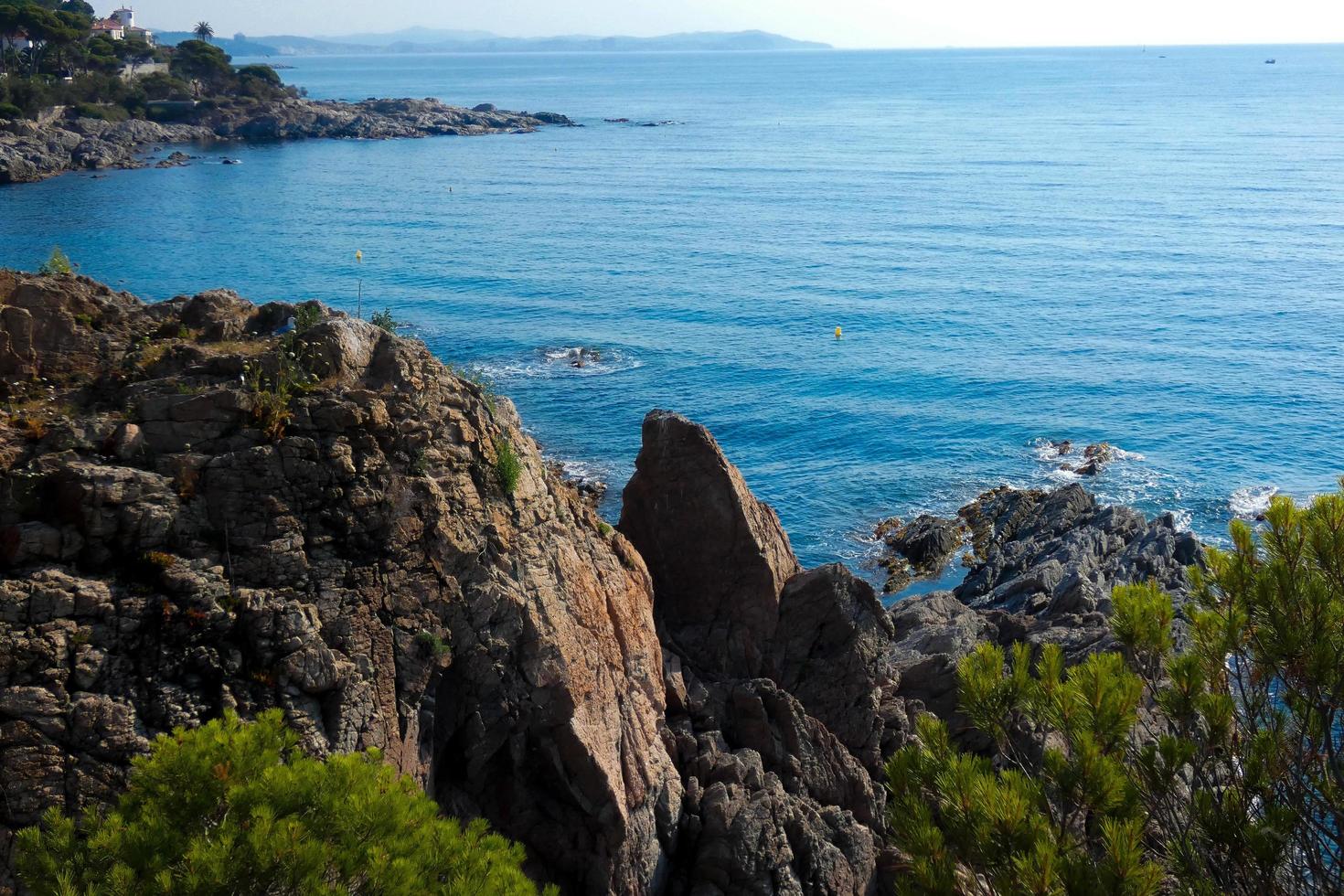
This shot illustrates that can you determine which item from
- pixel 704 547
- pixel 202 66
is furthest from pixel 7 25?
pixel 704 547

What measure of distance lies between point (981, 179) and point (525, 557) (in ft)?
353

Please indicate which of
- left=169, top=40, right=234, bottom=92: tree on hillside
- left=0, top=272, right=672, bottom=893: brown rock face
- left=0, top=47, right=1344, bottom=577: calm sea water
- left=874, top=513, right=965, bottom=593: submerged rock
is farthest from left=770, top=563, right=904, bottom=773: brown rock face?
left=169, top=40, right=234, bottom=92: tree on hillside

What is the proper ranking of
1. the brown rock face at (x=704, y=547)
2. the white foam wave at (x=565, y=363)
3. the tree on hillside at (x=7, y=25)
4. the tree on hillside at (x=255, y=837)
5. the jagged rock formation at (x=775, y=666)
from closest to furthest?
the tree on hillside at (x=255, y=837), the jagged rock formation at (x=775, y=666), the brown rock face at (x=704, y=547), the white foam wave at (x=565, y=363), the tree on hillside at (x=7, y=25)

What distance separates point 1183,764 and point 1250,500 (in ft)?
120

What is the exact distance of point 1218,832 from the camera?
11.3 metres

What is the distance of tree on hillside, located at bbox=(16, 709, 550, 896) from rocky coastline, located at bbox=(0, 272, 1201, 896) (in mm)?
2676

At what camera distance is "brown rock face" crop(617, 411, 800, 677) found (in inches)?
899

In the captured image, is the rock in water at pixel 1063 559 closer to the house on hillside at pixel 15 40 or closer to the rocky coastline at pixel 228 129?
the rocky coastline at pixel 228 129

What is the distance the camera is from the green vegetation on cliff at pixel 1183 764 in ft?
35.8

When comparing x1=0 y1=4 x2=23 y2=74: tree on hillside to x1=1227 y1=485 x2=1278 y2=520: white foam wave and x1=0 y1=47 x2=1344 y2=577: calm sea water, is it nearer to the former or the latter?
x1=0 y1=47 x2=1344 y2=577: calm sea water

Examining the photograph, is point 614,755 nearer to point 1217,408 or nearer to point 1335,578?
point 1335,578

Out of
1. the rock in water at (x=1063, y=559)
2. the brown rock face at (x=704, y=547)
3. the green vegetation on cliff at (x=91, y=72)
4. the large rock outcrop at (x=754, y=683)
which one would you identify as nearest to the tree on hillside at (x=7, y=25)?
the green vegetation on cliff at (x=91, y=72)

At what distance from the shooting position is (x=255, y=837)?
9070 mm

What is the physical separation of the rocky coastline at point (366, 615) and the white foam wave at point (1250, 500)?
92.3 ft
